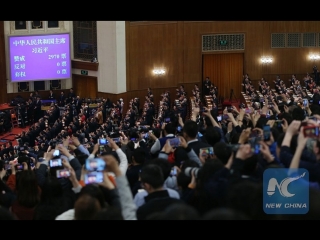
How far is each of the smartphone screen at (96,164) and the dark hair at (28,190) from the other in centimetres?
80

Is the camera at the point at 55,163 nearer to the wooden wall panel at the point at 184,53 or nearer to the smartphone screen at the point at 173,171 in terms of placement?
the smartphone screen at the point at 173,171

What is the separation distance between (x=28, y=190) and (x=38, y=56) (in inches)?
853

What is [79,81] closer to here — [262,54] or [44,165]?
[262,54]

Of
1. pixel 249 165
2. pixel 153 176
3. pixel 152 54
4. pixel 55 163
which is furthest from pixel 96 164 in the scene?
pixel 152 54

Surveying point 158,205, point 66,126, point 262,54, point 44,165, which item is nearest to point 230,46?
point 262,54

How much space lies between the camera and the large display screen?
26.9 metres

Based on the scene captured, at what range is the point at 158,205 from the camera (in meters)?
4.99

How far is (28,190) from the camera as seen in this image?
5.89 m

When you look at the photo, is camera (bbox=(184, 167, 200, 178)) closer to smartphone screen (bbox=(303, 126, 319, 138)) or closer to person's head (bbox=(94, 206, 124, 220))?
smartphone screen (bbox=(303, 126, 319, 138))

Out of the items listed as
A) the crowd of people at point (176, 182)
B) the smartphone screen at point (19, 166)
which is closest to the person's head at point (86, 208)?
the crowd of people at point (176, 182)

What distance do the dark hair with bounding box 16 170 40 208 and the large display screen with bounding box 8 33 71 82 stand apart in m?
21.6

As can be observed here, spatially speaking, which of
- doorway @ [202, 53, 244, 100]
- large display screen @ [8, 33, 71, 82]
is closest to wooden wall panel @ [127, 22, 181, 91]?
doorway @ [202, 53, 244, 100]

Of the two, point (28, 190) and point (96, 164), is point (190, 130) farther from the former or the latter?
point (96, 164)
